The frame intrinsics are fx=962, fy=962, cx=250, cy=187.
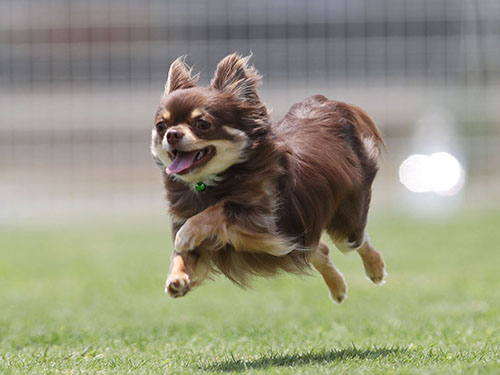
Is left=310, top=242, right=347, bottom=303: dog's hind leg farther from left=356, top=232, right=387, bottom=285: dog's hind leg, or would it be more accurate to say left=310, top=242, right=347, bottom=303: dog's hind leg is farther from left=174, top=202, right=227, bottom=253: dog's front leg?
left=174, top=202, right=227, bottom=253: dog's front leg

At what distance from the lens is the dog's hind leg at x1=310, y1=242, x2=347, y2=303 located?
632 centimetres

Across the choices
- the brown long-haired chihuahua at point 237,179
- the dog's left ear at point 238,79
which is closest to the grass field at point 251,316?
the brown long-haired chihuahua at point 237,179

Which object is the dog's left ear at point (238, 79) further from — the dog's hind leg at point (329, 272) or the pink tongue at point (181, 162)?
the dog's hind leg at point (329, 272)

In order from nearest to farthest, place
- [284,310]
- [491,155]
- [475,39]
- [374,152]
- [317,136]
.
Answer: [317,136] < [374,152] < [284,310] < [491,155] < [475,39]

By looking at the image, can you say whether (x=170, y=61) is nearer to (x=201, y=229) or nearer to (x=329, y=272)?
(x=329, y=272)

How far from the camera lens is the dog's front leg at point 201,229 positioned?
16.7 ft

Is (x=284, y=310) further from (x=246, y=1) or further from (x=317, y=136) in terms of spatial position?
(x=246, y=1)

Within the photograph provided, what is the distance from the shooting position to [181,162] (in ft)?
16.8

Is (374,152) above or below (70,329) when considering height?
above

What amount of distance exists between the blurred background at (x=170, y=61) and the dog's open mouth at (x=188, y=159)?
26.4 m

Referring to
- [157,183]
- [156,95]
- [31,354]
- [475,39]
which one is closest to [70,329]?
[31,354]

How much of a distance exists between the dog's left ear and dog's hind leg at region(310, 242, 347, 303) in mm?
1405

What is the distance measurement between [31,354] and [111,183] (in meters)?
26.4

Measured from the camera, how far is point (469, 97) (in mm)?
32406
